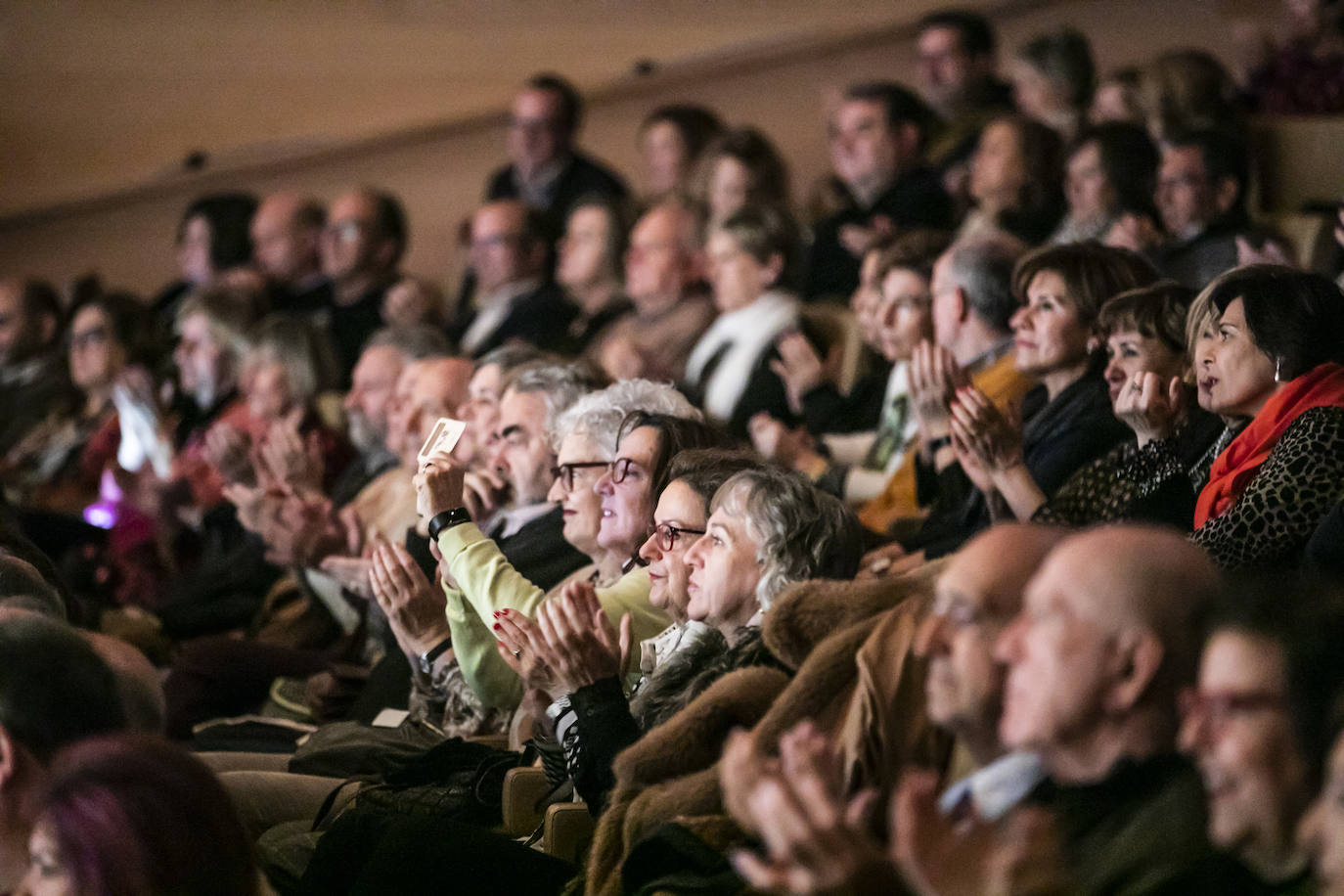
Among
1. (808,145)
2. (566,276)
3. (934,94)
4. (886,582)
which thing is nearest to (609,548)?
(886,582)

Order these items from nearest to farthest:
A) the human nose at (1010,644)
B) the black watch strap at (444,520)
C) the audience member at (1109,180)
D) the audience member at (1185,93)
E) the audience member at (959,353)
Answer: the human nose at (1010,644)
the black watch strap at (444,520)
the audience member at (959,353)
the audience member at (1109,180)
the audience member at (1185,93)

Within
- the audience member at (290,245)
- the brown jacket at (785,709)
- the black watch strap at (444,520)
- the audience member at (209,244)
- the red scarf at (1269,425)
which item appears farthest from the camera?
the audience member at (209,244)

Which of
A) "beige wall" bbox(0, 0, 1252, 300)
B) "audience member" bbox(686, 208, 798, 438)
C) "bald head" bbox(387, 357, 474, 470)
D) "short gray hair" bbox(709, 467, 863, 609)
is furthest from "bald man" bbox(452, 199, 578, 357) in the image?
"short gray hair" bbox(709, 467, 863, 609)

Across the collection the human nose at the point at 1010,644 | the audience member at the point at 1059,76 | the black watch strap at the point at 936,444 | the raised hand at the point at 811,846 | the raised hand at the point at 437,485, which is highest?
the audience member at the point at 1059,76

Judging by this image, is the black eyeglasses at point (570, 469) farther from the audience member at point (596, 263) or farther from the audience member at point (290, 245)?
the audience member at point (290, 245)

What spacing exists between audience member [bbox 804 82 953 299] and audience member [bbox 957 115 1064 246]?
35 cm

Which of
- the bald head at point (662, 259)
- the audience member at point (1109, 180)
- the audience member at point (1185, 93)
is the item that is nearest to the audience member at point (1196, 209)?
the audience member at point (1109, 180)

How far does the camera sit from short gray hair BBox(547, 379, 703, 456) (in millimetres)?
2980

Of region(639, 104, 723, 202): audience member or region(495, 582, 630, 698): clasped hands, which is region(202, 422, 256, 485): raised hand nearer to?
region(639, 104, 723, 202): audience member

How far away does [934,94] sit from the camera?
545 centimetres

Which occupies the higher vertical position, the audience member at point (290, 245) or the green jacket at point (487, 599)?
the audience member at point (290, 245)

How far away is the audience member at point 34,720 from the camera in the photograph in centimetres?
200

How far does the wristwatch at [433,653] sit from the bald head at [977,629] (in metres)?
1.39

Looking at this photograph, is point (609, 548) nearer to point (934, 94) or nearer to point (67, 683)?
point (67, 683)
